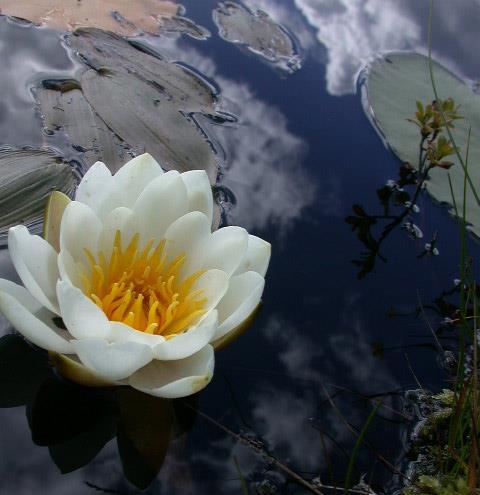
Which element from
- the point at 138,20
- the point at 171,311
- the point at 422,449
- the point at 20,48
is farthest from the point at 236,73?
the point at 422,449

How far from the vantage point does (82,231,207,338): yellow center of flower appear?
1.23 meters

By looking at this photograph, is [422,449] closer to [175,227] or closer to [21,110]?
[175,227]

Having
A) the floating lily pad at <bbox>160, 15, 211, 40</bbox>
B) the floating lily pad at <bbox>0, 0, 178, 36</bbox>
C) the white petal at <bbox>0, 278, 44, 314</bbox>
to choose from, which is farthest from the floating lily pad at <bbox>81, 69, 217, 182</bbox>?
the white petal at <bbox>0, 278, 44, 314</bbox>

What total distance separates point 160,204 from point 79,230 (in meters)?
0.17

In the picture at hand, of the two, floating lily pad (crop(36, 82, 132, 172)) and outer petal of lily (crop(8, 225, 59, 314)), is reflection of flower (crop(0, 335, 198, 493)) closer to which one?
outer petal of lily (crop(8, 225, 59, 314))

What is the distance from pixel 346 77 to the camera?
2.46m

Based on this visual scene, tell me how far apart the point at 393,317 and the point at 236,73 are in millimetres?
Answer: 1114

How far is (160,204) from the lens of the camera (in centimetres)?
132

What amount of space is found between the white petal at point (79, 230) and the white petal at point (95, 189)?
1.7 inches

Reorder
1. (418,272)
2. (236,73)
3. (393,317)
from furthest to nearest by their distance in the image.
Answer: (236,73) < (418,272) < (393,317)

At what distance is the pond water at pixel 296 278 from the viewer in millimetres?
1244

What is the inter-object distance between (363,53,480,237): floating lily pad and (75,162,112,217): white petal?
3.72 ft

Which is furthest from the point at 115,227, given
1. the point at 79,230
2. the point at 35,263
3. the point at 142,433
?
the point at 142,433

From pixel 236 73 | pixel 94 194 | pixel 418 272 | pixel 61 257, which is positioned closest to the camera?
pixel 61 257
